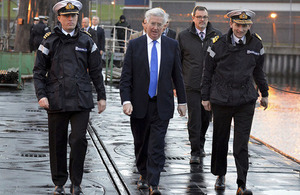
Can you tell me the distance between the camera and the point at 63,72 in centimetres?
680

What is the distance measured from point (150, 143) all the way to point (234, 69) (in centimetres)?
112

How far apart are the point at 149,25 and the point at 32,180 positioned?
6.50 ft

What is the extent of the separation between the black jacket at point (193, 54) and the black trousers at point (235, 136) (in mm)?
1597

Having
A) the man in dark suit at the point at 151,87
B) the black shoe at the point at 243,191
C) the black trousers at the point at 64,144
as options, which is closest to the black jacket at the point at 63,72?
the black trousers at the point at 64,144

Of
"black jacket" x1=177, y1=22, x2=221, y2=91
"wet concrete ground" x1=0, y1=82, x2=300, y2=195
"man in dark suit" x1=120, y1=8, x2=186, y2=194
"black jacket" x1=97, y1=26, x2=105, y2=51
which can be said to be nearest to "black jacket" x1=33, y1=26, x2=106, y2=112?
"man in dark suit" x1=120, y1=8, x2=186, y2=194

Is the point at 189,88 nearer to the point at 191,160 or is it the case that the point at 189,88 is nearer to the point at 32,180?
the point at 191,160

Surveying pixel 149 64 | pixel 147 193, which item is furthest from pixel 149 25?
pixel 147 193

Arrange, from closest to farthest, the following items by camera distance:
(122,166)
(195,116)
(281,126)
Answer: (122,166), (195,116), (281,126)

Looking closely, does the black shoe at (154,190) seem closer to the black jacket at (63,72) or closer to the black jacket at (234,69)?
the black jacket at (63,72)

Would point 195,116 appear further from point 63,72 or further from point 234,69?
point 63,72

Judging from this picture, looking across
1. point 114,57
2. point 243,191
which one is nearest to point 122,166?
point 243,191

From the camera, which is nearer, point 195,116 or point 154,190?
point 154,190

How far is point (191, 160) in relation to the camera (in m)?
8.91

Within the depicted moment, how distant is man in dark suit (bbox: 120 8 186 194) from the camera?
7.10 meters
